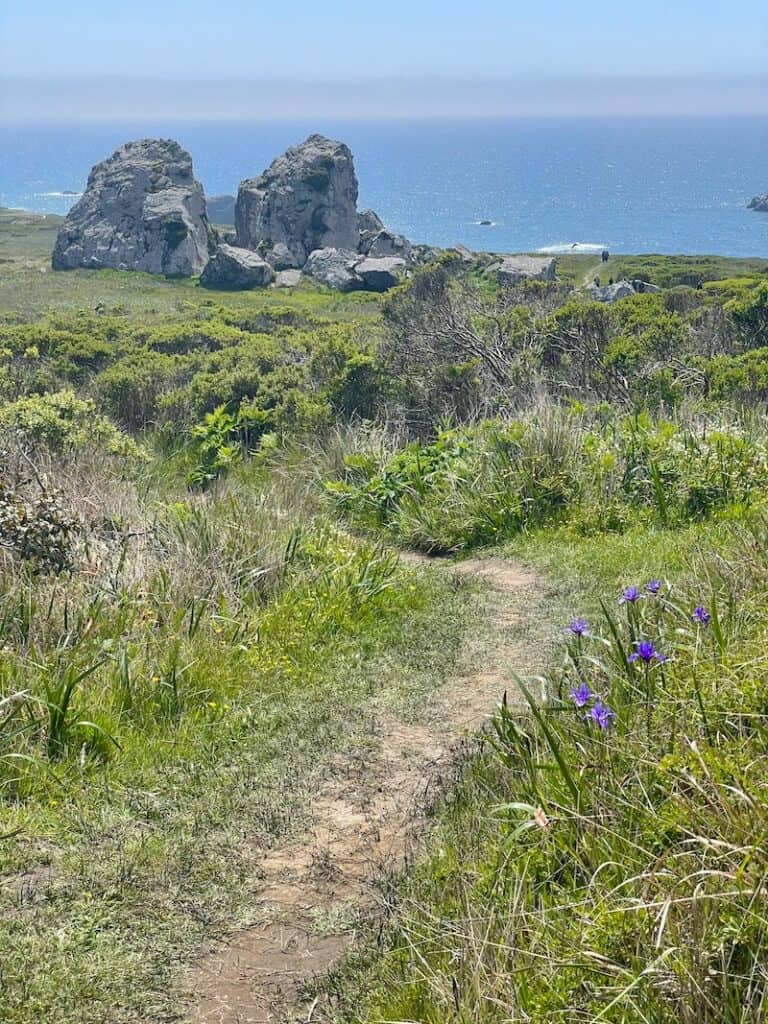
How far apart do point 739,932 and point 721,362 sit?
37.6 feet

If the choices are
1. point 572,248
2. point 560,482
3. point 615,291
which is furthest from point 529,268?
point 572,248

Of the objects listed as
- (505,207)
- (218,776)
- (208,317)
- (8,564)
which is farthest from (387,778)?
(505,207)

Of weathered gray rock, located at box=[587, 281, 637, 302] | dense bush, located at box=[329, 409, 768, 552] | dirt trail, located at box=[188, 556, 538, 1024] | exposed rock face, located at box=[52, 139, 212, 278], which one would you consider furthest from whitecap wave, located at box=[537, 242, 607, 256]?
dirt trail, located at box=[188, 556, 538, 1024]

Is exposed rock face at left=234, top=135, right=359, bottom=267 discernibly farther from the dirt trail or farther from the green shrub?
the dirt trail

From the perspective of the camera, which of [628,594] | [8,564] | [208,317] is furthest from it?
[208,317]

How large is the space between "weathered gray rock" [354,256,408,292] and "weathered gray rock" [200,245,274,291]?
4537mm

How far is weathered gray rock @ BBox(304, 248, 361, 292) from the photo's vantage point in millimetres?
51031

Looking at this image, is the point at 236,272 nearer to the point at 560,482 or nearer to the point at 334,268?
the point at 334,268

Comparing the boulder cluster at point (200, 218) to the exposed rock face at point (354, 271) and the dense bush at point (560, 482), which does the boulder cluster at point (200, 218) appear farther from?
the dense bush at point (560, 482)

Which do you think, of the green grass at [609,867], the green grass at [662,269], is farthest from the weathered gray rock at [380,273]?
the green grass at [609,867]

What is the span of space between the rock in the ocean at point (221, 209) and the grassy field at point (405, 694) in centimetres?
11562

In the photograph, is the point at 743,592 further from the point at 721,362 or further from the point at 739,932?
the point at 721,362

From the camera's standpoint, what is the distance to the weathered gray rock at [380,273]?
49844 millimetres

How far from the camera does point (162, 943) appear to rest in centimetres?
352
